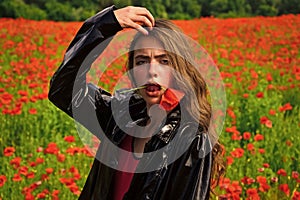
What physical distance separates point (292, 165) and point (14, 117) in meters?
2.26

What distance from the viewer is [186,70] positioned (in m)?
1.91

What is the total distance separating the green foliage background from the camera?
1664 centimetres

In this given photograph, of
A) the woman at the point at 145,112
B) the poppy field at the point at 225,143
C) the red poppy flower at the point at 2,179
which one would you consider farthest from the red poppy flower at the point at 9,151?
the woman at the point at 145,112

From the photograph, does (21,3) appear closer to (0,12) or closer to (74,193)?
(0,12)

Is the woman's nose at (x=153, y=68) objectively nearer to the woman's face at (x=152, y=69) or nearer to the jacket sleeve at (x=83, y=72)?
the woman's face at (x=152, y=69)

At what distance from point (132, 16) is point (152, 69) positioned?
8.0 inches

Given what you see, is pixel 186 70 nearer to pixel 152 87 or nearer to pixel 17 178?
pixel 152 87

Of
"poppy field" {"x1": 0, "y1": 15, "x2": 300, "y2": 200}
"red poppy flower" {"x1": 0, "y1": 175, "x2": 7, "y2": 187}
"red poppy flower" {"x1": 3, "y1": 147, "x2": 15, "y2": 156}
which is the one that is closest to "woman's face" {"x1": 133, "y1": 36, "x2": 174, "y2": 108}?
"poppy field" {"x1": 0, "y1": 15, "x2": 300, "y2": 200}

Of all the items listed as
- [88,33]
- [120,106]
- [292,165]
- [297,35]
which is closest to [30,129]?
[292,165]

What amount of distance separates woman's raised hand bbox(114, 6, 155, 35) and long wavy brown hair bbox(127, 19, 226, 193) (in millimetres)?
132

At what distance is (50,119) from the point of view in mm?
4676

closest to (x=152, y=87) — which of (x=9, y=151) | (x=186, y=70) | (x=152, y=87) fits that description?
(x=152, y=87)

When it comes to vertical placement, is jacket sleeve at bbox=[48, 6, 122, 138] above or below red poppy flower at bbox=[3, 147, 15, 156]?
above

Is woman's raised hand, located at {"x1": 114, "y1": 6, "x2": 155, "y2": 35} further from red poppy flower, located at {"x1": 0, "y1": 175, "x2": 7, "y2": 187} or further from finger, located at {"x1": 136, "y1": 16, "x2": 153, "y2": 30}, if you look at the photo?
red poppy flower, located at {"x1": 0, "y1": 175, "x2": 7, "y2": 187}
